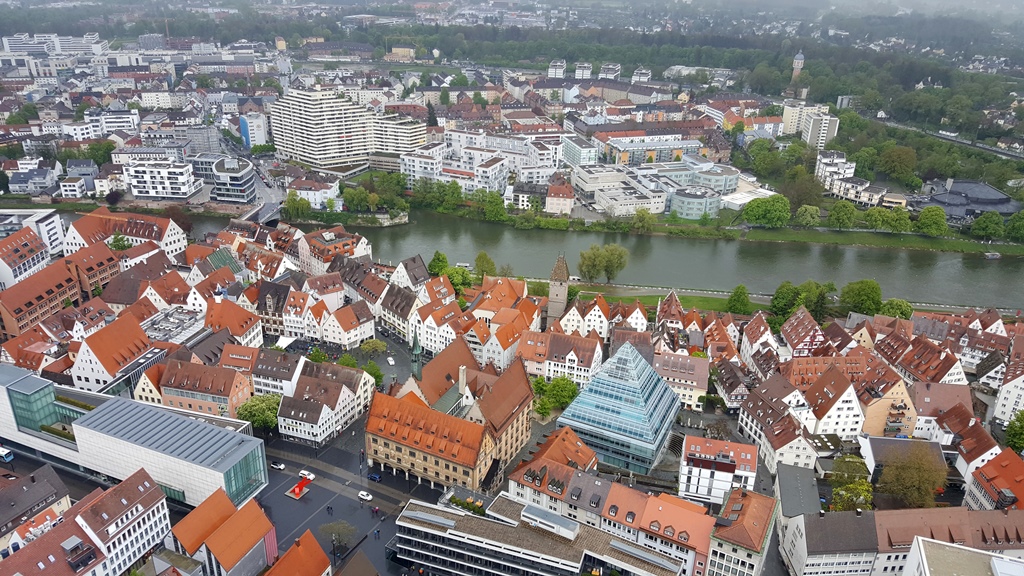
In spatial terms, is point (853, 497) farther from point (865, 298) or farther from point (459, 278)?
point (459, 278)

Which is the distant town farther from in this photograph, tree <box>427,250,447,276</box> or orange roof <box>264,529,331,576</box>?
tree <box>427,250,447,276</box>

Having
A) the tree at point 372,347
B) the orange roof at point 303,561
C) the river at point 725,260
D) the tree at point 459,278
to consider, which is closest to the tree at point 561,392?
the tree at point 372,347

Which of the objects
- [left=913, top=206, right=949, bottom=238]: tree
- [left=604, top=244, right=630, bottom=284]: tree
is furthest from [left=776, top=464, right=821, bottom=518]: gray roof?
[left=913, top=206, right=949, bottom=238]: tree

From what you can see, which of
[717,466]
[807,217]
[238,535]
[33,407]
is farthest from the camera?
[807,217]

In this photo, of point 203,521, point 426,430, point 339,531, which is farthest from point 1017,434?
point 203,521

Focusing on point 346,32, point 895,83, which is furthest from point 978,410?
point 346,32

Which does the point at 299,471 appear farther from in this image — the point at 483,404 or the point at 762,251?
the point at 762,251
